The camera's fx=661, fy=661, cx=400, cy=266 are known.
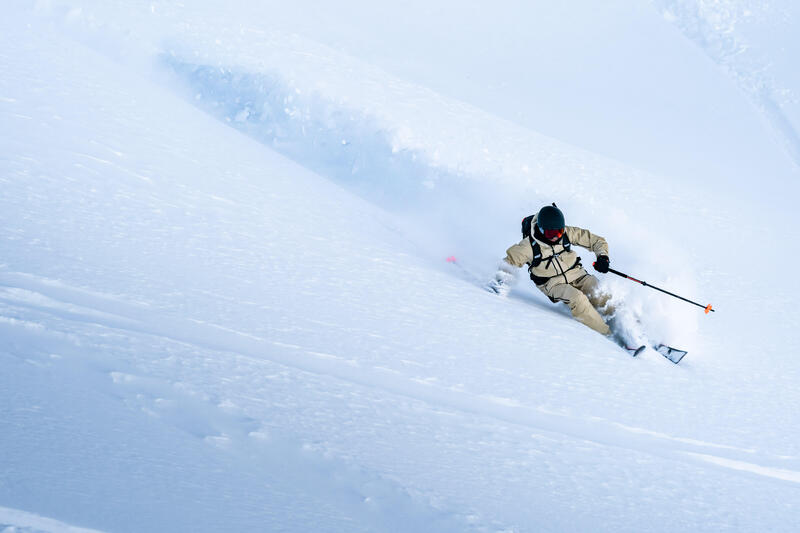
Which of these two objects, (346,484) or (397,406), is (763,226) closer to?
(397,406)

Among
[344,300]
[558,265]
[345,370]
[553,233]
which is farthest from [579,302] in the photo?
[345,370]

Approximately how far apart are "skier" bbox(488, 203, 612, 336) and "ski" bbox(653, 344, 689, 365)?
1.50 feet

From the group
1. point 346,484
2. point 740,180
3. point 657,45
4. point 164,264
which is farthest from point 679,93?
point 346,484

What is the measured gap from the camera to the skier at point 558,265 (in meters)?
5.61

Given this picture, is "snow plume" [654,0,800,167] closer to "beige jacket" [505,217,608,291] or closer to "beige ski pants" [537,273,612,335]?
"beige jacket" [505,217,608,291]

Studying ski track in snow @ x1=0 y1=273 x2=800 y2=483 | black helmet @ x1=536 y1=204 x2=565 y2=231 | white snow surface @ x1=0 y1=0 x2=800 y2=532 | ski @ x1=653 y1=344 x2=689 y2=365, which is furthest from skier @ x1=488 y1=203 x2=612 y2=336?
ski track in snow @ x1=0 y1=273 x2=800 y2=483

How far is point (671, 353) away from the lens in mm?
5402

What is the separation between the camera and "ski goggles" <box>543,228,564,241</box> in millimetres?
5520

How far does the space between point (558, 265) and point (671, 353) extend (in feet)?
3.83

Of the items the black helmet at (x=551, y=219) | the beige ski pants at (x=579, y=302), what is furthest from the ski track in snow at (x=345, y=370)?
the black helmet at (x=551, y=219)

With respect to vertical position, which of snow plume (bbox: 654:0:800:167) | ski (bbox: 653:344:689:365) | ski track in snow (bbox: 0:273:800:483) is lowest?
ski track in snow (bbox: 0:273:800:483)

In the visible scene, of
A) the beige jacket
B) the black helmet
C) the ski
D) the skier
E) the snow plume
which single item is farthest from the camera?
the snow plume

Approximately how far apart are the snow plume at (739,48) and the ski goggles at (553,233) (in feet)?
30.0

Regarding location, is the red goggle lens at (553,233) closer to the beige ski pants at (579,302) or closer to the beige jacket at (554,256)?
the beige jacket at (554,256)
